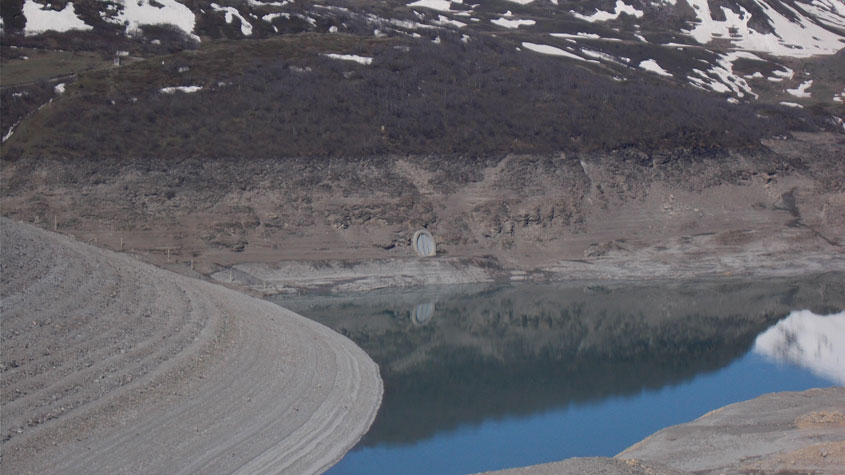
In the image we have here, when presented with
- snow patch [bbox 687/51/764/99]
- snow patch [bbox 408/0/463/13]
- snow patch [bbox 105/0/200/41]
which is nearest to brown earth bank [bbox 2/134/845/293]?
snow patch [bbox 105/0/200/41]

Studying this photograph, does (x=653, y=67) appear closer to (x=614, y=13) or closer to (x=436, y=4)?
(x=614, y=13)

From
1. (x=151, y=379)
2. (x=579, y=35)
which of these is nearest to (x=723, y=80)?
(x=579, y=35)

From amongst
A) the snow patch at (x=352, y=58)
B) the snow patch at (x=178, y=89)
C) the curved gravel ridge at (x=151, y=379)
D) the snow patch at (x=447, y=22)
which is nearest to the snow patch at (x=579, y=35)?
the snow patch at (x=447, y=22)

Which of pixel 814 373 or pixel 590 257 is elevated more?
pixel 814 373

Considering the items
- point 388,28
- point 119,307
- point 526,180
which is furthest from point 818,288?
point 388,28

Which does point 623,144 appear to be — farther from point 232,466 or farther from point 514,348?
point 232,466
